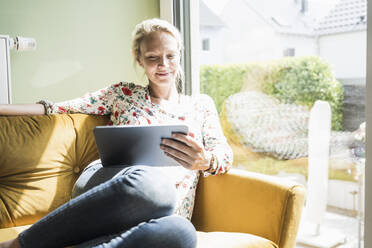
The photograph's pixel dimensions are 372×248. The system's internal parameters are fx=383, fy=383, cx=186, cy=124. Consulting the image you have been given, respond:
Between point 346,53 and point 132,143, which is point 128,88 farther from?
point 346,53

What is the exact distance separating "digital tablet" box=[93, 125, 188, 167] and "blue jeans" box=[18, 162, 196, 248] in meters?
0.17

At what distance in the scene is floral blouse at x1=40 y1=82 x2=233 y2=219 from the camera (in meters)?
1.49

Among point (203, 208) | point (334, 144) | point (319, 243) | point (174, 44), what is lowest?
point (319, 243)

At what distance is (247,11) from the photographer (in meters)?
1.82

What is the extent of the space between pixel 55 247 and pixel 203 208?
2.23ft

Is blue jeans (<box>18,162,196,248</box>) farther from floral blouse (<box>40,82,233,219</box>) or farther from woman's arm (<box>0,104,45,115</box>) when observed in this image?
woman's arm (<box>0,104,45,115</box>)

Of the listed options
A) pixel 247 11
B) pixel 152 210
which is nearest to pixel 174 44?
pixel 247 11

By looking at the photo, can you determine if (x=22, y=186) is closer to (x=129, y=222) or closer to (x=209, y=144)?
(x=129, y=222)

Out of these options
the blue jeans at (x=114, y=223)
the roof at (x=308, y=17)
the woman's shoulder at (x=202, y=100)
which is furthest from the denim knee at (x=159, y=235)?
the roof at (x=308, y=17)

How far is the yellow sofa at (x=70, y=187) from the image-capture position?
50.2 inches

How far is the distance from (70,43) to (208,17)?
75 cm

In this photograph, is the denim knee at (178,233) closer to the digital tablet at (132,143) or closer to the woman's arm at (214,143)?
the digital tablet at (132,143)

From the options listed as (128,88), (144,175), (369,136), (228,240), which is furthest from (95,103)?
(369,136)

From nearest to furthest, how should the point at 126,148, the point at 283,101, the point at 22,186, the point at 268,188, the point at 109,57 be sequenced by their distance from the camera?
the point at 126,148, the point at 268,188, the point at 22,186, the point at 283,101, the point at 109,57
